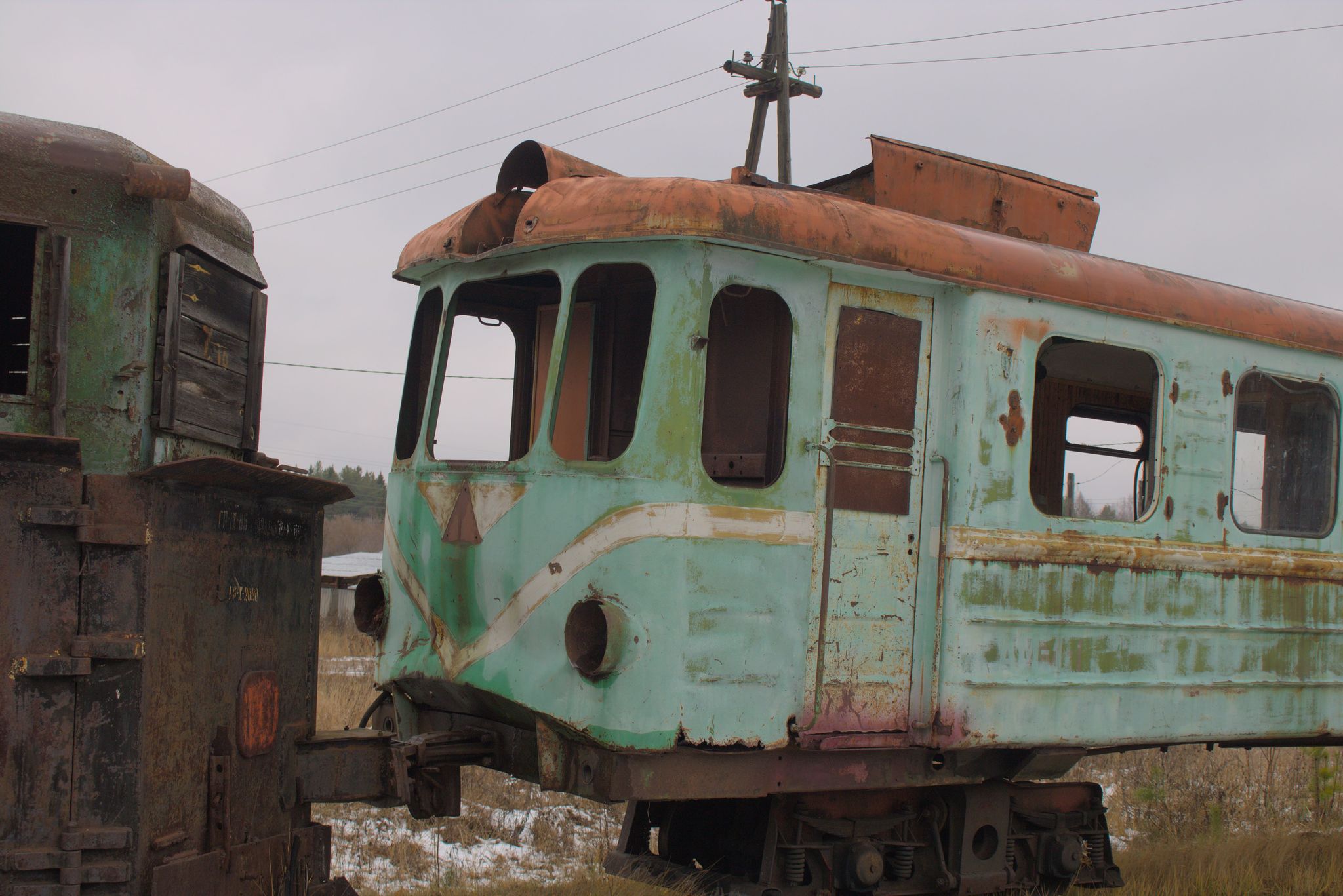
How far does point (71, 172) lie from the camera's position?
4.09m

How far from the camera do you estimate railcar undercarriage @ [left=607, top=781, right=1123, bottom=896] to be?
5223 mm

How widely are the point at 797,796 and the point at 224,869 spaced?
223cm

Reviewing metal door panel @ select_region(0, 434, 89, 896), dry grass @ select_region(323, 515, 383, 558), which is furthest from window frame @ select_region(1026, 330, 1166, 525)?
dry grass @ select_region(323, 515, 383, 558)

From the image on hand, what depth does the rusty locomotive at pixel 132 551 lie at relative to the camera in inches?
150

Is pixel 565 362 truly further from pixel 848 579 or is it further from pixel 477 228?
pixel 848 579

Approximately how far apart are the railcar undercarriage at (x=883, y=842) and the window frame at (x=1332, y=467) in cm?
150

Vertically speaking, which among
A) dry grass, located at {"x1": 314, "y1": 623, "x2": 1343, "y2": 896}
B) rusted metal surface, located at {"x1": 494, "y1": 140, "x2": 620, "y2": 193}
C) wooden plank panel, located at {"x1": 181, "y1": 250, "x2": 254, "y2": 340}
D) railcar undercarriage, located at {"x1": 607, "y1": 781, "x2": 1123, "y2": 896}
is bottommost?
dry grass, located at {"x1": 314, "y1": 623, "x2": 1343, "y2": 896}

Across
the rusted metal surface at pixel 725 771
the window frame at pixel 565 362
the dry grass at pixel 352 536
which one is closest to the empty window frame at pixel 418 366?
the window frame at pixel 565 362

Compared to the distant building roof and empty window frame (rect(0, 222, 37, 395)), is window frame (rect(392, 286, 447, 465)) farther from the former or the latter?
the distant building roof

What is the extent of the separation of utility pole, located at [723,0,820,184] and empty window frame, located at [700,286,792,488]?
11589 mm

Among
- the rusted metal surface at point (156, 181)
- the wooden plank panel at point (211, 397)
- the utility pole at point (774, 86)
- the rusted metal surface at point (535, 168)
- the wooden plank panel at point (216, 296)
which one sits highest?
the utility pole at point (774, 86)

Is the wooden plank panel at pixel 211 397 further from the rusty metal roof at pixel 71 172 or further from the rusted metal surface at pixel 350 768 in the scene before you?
the rusted metal surface at pixel 350 768

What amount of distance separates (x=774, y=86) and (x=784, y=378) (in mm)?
12921

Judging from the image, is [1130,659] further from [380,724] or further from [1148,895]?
[380,724]
